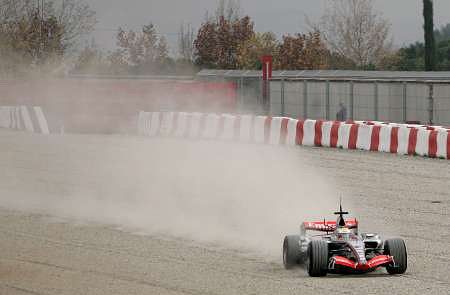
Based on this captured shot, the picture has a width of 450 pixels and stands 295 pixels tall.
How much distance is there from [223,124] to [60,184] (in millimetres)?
10004

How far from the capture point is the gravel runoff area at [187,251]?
10867mm

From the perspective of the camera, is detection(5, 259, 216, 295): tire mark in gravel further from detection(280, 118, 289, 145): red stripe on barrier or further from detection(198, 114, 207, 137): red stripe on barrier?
detection(198, 114, 207, 137): red stripe on barrier

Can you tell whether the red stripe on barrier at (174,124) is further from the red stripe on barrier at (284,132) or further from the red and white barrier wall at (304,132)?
the red stripe on barrier at (284,132)

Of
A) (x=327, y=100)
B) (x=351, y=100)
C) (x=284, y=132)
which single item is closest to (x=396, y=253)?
(x=284, y=132)

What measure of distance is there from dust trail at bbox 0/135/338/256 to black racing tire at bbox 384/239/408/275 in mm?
2045

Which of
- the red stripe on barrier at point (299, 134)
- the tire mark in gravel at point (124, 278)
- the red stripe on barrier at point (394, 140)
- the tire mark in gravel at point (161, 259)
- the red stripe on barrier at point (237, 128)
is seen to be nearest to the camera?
the tire mark in gravel at point (124, 278)

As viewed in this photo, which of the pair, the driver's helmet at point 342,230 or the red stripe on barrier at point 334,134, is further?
the red stripe on barrier at point 334,134

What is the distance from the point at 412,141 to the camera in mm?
25547

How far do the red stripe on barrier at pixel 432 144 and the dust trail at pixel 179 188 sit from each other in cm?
278

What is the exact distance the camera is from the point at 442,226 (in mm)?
15273

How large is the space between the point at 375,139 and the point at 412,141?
131 centimetres

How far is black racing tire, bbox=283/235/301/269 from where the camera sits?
38.1ft

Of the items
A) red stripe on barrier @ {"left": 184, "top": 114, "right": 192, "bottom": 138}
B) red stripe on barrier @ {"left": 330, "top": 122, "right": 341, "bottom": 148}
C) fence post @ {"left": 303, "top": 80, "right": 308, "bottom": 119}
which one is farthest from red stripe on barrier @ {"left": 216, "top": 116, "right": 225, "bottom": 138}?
fence post @ {"left": 303, "top": 80, "right": 308, "bottom": 119}

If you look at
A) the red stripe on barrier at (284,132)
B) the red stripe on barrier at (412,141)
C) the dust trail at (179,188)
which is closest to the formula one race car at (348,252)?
the dust trail at (179,188)
